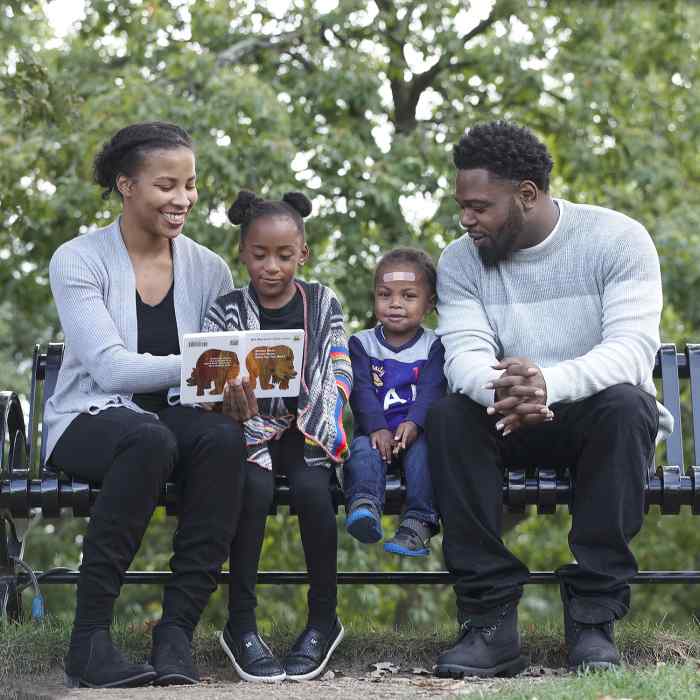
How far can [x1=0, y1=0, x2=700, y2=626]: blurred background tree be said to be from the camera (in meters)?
8.78

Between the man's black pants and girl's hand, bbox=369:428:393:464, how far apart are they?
23 cm

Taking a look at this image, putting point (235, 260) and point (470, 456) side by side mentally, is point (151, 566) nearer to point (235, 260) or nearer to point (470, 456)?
point (235, 260)

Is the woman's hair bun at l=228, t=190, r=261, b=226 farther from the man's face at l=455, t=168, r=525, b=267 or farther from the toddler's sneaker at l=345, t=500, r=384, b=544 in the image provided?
the toddler's sneaker at l=345, t=500, r=384, b=544

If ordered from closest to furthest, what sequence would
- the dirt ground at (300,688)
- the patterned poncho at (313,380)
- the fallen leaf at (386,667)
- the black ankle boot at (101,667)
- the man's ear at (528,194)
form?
the dirt ground at (300,688), the black ankle boot at (101,667), the patterned poncho at (313,380), the fallen leaf at (386,667), the man's ear at (528,194)

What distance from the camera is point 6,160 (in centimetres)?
811

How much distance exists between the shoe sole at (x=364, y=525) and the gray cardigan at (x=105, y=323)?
2.44 ft

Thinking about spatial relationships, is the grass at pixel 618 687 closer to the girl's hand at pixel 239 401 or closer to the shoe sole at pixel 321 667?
the shoe sole at pixel 321 667

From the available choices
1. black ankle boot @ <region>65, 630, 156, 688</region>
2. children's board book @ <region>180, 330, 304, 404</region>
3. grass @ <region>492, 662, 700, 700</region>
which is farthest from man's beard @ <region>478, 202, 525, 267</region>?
black ankle boot @ <region>65, 630, 156, 688</region>

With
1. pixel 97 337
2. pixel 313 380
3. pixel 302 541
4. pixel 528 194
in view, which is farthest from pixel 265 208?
pixel 302 541

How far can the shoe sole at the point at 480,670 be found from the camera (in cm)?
404

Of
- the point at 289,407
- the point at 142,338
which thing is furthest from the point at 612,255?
the point at 142,338

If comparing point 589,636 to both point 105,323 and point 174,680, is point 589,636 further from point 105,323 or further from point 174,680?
point 105,323

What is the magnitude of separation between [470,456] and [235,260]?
15.4ft

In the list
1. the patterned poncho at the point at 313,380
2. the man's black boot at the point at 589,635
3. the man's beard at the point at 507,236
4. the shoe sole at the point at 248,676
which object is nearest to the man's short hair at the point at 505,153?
the man's beard at the point at 507,236
